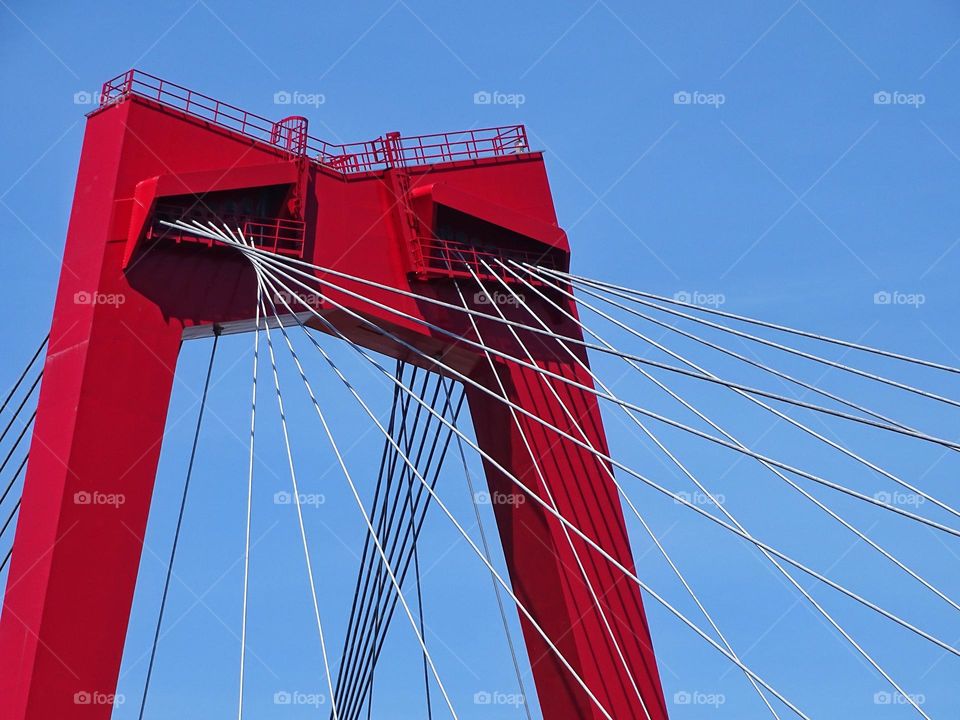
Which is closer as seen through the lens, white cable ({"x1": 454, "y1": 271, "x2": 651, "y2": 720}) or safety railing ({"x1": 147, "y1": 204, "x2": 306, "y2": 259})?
safety railing ({"x1": 147, "y1": 204, "x2": 306, "y2": 259})

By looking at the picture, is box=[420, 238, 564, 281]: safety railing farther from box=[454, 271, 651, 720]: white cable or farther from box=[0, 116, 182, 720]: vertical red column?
box=[0, 116, 182, 720]: vertical red column

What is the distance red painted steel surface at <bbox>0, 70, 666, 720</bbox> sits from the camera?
17.8 metres

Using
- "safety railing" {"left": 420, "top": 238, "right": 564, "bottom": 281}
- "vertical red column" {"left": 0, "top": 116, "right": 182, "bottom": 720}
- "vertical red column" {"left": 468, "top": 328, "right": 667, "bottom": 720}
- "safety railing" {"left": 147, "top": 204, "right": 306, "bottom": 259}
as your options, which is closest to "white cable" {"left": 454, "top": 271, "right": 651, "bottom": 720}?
"vertical red column" {"left": 468, "top": 328, "right": 667, "bottom": 720}

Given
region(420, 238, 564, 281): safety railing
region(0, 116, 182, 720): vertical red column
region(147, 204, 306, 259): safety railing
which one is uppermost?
region(420, 238, 564, 281): safety railing

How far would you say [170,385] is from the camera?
19.3 m

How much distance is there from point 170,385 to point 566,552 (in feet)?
22.2

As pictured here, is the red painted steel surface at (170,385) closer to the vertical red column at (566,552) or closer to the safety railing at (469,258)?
the vertical red column at (566,552)

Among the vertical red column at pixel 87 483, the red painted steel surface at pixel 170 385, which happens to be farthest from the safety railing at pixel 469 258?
the vertical red column at pixel 87 483

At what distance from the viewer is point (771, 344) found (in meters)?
19.5

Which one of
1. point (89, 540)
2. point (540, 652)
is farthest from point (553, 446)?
point (89, 540)

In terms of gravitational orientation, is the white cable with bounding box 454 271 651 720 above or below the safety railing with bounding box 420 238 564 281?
below

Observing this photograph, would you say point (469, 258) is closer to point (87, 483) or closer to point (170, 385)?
point (170, 385)

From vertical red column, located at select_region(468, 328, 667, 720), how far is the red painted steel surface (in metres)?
0.03

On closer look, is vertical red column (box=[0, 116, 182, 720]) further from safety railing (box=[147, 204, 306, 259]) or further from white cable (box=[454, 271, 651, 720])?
white cable (box=[454, 271, 651, 720])
